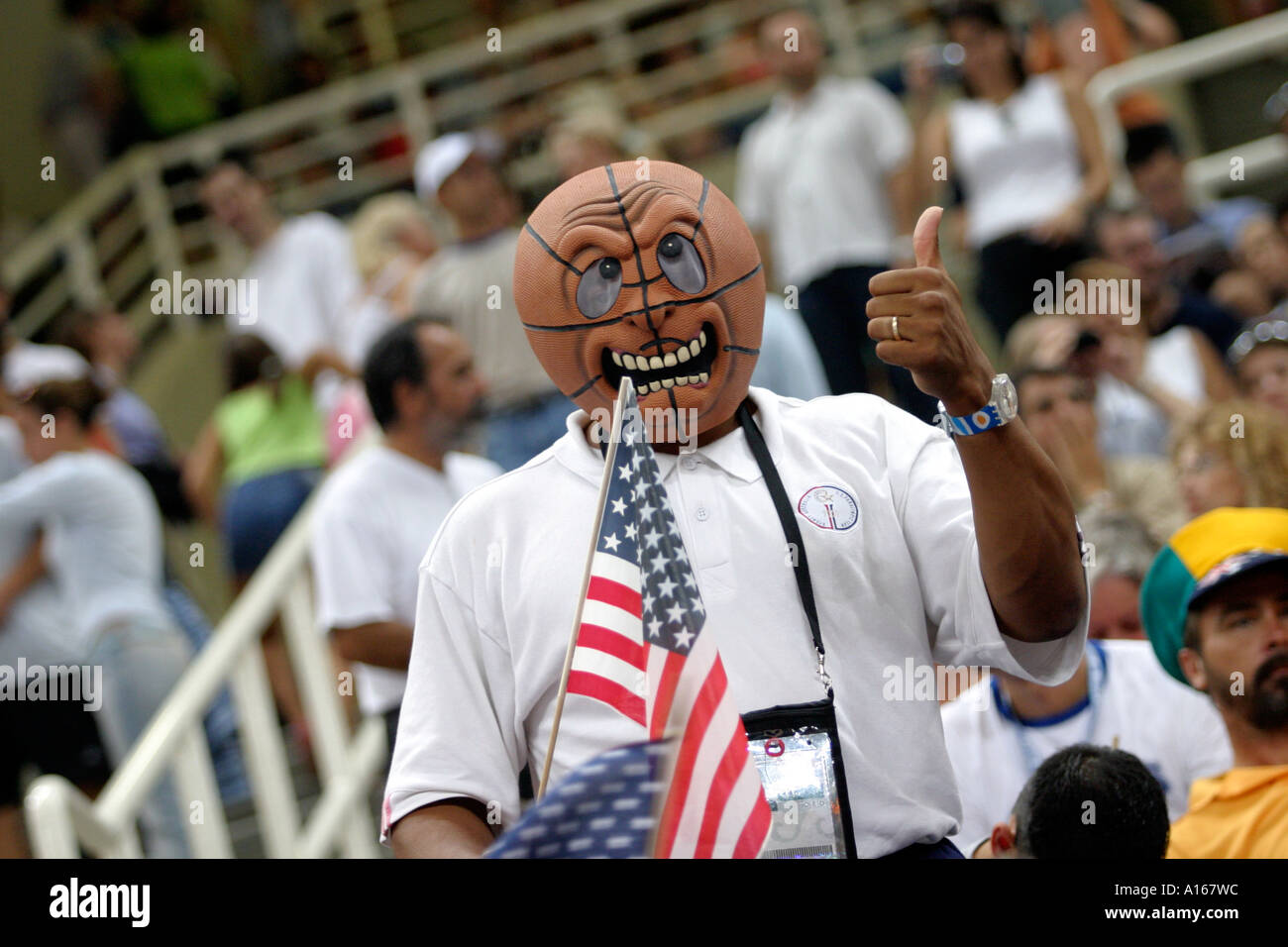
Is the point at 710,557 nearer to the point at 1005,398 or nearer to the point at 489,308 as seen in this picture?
the point at 1005,398

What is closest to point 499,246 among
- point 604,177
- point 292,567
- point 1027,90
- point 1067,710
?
point 292,567

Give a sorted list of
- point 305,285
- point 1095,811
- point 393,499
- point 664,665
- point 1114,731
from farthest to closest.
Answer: point 305,285
point 393,499
point 1114,731
point 1095,811
point 664,665

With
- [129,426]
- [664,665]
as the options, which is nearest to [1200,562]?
[664,665]

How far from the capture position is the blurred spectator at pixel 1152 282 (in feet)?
19.1

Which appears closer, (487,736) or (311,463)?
(487,736)

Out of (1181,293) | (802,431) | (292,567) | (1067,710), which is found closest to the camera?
(802,431)

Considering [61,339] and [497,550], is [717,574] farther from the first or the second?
[61,339]

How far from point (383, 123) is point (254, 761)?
18.3 ft

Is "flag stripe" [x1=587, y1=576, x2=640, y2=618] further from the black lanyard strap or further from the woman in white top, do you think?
the woman in white top

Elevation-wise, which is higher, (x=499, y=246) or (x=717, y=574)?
(x=499, y=246)

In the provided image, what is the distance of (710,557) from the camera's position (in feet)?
7.73

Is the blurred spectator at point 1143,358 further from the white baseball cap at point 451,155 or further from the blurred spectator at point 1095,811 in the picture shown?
the blurred spectator at point 1095,811

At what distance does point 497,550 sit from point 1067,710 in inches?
63.1
